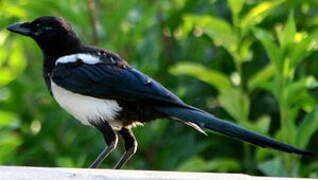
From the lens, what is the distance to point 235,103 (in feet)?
16.0

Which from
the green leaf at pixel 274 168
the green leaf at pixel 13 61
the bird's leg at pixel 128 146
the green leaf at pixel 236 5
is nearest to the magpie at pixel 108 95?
the bird's leg at pixel 128 146

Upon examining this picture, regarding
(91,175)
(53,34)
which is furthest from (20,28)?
(91,175)

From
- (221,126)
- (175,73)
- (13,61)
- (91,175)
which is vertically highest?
(91,175)

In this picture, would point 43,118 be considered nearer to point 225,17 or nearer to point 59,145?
point 59,145

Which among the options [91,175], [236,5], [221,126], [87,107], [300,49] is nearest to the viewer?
[91,175]

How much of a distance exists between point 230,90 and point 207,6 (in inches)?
31.9

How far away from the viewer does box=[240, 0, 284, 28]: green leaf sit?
4.93 m

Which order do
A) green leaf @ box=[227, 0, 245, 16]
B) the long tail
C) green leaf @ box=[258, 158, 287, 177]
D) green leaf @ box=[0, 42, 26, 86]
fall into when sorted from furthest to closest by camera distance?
green leaf @ box=[0, 42, 26, 86] < green leaf @ box=[227, 0, 245, 16] < green leaf @ box=[258, 158, 287, 177] < the long tail

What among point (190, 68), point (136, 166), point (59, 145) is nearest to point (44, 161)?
point (59, 145)

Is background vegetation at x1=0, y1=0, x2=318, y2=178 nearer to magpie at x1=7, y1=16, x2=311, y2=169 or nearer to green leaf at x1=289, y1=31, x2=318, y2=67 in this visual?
green leaf at x1=289, y1=31, x2=318, y2=67

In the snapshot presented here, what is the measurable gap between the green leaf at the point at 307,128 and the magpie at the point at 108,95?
1.43 ft

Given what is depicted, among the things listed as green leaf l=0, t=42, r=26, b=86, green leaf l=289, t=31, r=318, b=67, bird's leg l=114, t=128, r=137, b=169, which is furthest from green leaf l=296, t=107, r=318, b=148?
green leaf l=0, t=42, r=26, b=86

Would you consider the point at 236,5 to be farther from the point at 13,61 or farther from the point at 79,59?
the point at 13,61

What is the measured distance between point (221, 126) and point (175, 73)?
1.13 m
